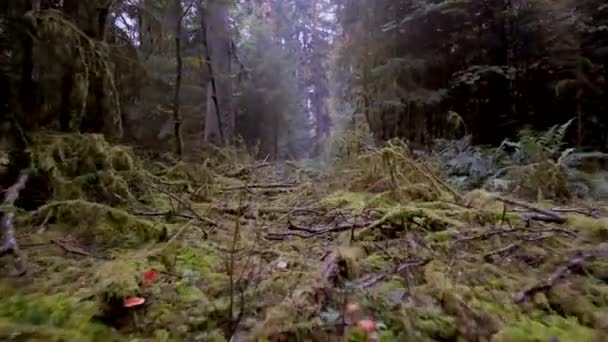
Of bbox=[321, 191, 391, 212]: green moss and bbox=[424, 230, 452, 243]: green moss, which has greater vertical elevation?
bbox=[321, 191, 391, 212]: green moss

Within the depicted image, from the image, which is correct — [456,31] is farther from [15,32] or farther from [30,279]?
[30,279]

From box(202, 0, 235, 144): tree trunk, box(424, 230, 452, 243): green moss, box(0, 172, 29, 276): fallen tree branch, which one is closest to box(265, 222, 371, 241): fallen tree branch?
box(424, 230, 452, 243): green moss

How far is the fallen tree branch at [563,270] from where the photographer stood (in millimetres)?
1686

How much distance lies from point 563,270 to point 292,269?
1.24m

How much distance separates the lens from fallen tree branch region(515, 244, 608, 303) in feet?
5.53

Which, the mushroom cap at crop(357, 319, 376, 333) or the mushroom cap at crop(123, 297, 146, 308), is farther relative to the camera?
the mushroom cap at crop(123, 297, 146, 308)

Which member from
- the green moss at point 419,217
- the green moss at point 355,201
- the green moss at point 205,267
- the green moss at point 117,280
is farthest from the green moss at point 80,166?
the green moss at point 419,217

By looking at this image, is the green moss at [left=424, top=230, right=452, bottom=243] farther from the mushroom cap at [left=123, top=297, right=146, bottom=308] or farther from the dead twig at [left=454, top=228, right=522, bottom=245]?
the mushroom cap at [left=123, top=297, right=146, bottom=308]

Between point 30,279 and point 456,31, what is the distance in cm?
720

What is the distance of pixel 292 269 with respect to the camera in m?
2.03

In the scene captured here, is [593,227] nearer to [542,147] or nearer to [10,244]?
[542,147]

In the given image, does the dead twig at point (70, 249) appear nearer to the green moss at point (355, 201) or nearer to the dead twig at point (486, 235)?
the green moss at point (355, 201)

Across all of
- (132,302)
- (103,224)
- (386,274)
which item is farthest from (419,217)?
(103,224)

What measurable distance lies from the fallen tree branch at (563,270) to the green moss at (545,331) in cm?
16
